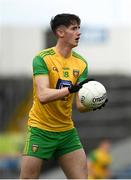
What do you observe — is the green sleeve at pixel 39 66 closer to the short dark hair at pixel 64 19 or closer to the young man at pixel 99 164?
the short dark hair at pixel 64 19

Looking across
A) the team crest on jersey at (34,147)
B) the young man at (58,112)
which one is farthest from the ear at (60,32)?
the team crest on jersey at (34,147)

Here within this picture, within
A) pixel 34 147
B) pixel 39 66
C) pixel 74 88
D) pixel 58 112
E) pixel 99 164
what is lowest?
pixel 99 164

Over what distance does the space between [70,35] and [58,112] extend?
0.82 meters

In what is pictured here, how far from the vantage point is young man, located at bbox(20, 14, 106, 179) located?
31.3ft

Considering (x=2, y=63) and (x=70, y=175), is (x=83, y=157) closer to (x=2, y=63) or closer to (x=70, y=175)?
(x=70, y=175)

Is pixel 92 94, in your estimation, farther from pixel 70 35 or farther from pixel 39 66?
pixel 70 35

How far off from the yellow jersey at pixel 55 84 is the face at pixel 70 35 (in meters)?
0.15

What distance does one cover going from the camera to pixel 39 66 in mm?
9500

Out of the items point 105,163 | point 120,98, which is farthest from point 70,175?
point 120,98

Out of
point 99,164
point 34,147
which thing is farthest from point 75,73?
point 99,164

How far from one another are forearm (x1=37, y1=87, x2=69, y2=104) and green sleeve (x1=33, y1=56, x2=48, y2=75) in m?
0.23

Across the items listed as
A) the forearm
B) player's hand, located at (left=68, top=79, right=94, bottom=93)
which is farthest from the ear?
the forearm

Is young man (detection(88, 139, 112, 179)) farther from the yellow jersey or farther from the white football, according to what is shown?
the white football

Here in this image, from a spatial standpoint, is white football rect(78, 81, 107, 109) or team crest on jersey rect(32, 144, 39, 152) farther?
team crest on jersey rect(32, 144, 39, 152)
